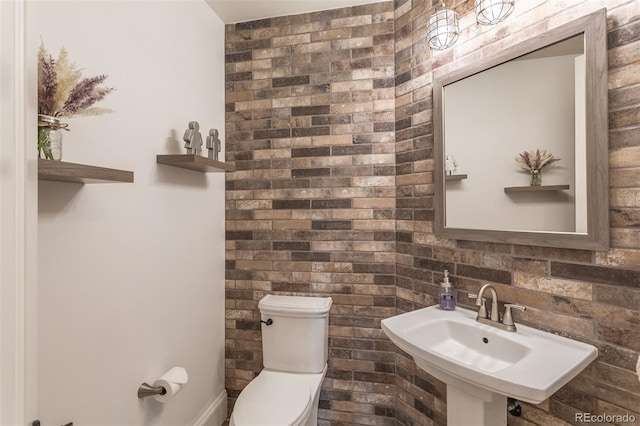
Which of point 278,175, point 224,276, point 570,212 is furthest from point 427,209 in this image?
point 224,276

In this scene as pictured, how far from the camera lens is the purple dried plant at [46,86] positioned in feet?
2.98

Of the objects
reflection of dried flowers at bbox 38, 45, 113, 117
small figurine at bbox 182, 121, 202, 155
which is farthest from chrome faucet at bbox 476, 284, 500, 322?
reflection of dried flowers at bbox 38, 45, 113, 117

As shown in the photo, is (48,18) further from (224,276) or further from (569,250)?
(569,250)

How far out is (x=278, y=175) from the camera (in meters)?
2.09

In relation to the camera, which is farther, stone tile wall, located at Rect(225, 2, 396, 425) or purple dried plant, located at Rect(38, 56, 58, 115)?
stone tile wall, located at Rect(225, 2, 396, 425)

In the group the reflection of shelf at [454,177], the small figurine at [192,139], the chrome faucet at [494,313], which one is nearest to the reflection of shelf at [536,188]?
the reflection of shelf at [454,177]

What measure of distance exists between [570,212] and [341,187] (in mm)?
1149

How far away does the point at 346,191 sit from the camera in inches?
78.7

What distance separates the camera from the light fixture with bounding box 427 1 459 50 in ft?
4.92

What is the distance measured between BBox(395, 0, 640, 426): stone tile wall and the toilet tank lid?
466 millimetres

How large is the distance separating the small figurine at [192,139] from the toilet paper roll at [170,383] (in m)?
1.09

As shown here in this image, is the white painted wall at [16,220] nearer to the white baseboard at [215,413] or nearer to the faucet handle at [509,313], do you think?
the white baseboard at [215,413]

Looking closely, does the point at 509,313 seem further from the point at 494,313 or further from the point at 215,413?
the point at 215,413

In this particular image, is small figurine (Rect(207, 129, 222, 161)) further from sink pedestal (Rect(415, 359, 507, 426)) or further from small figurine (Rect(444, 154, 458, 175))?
sink pedestal (Rect(415, 359, 507, 426))
